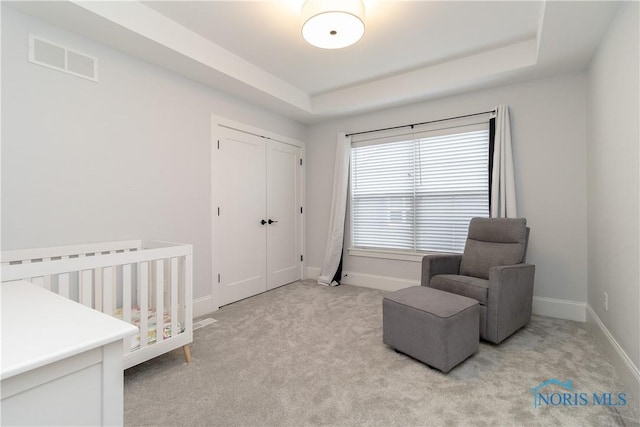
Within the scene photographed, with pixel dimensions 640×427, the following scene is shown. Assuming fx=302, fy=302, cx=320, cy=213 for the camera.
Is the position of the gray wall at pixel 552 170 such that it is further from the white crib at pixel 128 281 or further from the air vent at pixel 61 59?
the air vent at pixel 61 59

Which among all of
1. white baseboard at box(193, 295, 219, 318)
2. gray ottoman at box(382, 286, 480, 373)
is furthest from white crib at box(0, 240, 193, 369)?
gray ottoman at box(382, 286, 480, 373)

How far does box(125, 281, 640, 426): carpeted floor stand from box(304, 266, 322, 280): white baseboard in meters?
1.68

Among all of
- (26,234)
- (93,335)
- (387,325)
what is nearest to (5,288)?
(93,335)

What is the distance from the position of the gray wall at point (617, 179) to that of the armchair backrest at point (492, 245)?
0.52 m

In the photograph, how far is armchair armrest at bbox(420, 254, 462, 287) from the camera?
276cm

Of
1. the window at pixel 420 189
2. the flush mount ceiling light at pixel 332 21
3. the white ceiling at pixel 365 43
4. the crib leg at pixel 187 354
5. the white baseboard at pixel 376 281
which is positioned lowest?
the crib leg at pixel 187 354

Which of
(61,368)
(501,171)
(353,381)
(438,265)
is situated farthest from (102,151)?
(501,171)

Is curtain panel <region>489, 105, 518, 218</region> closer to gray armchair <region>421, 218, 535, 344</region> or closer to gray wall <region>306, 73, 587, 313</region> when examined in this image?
gray wall <region>306, 73, 587, 313</region>

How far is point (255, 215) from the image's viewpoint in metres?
3.71

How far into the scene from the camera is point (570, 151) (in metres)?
2.83

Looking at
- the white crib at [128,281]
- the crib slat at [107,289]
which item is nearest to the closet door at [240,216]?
the white crib at [128,281]

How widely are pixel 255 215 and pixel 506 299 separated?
2703 mm

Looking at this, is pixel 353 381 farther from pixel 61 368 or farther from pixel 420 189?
pixel 420 189

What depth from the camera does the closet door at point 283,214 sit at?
12.9 feet
